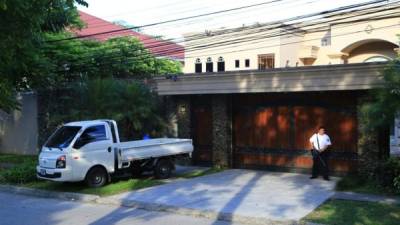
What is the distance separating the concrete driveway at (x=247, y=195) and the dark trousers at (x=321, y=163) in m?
0.30

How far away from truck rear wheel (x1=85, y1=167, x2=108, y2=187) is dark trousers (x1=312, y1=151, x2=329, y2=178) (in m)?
6.16

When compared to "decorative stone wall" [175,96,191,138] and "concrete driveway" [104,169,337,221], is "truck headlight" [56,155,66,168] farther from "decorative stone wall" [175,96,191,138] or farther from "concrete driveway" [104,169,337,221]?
"decorative stone wall" [175,96,191,138]

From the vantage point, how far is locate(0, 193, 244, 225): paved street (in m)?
11.2

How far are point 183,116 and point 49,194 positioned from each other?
692 cm

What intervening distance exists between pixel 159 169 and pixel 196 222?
572 centimetres

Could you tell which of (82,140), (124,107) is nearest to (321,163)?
(82,140)

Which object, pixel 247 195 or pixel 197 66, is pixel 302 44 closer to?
pixel 197 66

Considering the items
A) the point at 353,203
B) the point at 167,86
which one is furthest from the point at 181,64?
the point at 353,203

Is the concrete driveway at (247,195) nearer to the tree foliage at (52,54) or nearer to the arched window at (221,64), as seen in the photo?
the tree foliage at (52,54)

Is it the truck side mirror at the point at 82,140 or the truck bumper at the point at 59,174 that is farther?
the truck side mirror at the point at 82,140

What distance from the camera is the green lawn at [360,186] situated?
13.6 metres

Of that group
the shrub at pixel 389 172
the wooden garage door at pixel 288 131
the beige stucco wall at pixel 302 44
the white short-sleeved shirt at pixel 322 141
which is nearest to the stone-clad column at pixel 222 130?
the wooden garage door at pixel 288 131

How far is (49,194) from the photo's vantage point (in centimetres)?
1508

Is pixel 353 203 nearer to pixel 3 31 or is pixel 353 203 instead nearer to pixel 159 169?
pixel 159 169
